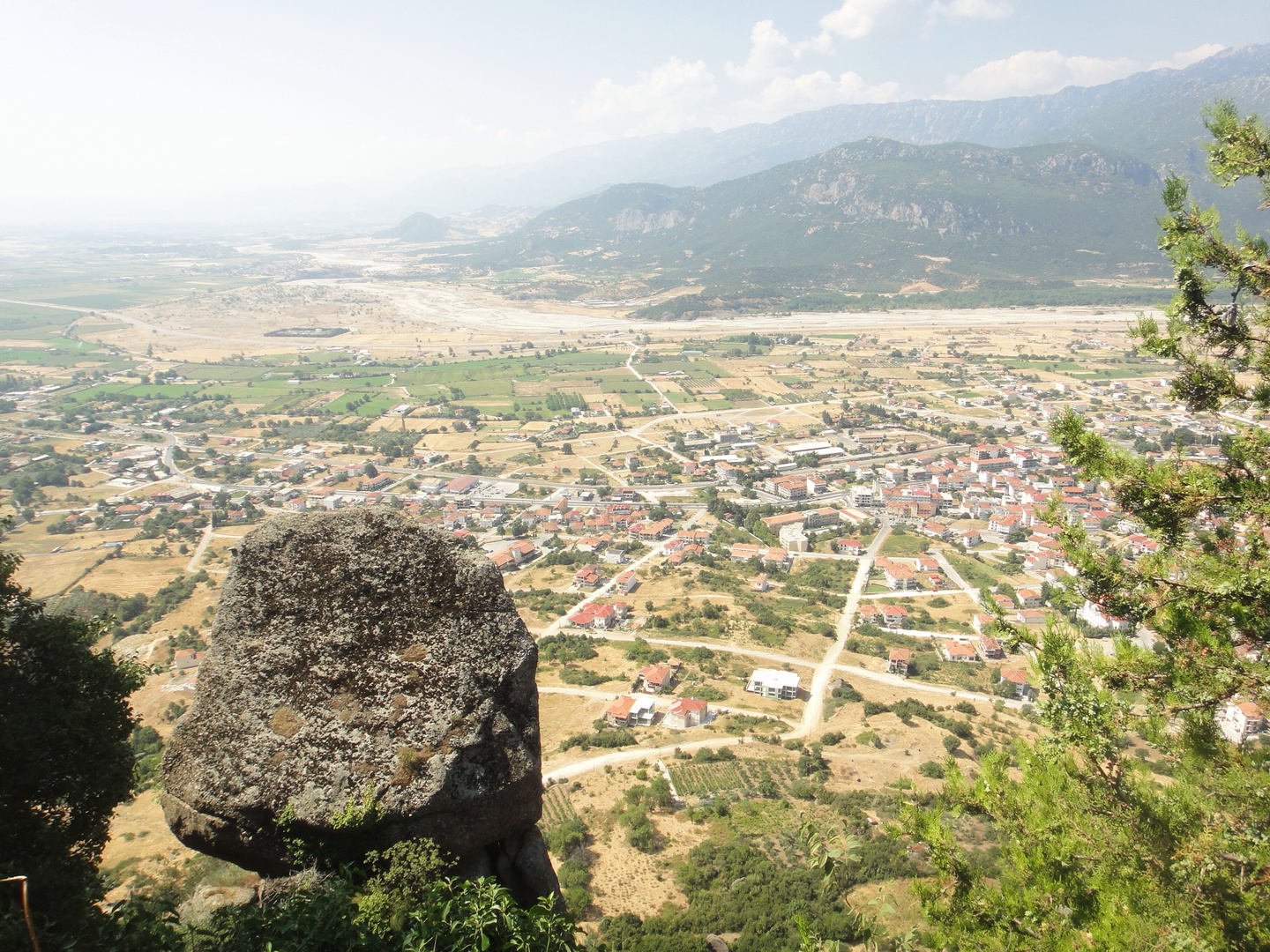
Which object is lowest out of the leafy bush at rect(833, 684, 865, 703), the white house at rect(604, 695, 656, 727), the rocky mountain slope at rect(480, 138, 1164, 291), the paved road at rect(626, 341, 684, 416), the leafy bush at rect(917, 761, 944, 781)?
the leafy bush at rect(833, 684, 865, 703)

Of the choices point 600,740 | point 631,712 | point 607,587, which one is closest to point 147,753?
point 600,740

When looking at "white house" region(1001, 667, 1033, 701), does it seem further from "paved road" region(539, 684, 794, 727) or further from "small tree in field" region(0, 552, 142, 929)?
"small tree in field" region(0, 552, 142, 929)

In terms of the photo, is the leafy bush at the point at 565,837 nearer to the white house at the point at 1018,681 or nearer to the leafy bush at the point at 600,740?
the leafy bush at the point at 600,740

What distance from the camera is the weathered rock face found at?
20.3ft

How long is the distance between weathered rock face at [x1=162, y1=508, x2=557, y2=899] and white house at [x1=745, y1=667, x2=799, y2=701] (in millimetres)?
22985

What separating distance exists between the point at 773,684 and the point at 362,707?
24822 millimetres

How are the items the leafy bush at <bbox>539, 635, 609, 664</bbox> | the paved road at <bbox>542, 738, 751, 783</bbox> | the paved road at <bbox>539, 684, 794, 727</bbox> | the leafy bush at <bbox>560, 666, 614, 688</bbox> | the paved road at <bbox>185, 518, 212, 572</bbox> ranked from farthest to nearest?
the paved road at <bbox>185, 518, 212, 572</bbox> < the leafy bush at <bbox>539, 635, 609, 664</bbox> < the leafy bush at <bbox>560, 666, 614, 688</bbox> < the paved road at <bbox>539, 684, 794, 727</bbox> < the paved road at <bbox>542, 738, 751, 783</bbox>

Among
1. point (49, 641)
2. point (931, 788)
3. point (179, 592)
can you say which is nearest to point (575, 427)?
point (179, 592)

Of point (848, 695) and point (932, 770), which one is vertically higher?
point (932, 770)

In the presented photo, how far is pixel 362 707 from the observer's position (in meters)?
6.38

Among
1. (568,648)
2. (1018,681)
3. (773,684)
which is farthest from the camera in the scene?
(568,648)

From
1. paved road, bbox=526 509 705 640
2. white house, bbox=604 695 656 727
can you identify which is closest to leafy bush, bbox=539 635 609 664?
paved road, bbox=526 509 705 640

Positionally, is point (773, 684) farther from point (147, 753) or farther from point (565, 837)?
point (147, 753)

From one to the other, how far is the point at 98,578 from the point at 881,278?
16603 centimetres
